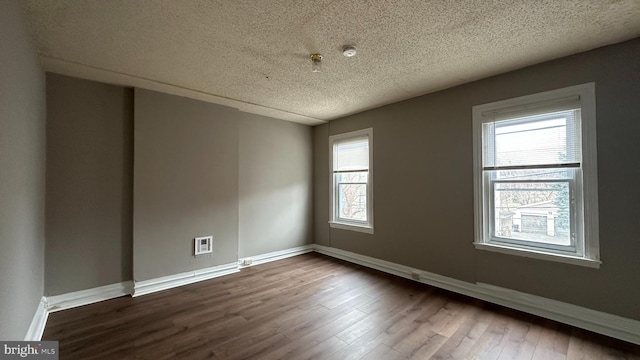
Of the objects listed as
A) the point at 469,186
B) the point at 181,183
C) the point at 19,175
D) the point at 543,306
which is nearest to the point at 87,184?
the point at 181,183

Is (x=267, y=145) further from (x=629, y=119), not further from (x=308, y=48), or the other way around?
(x=629, y=119)

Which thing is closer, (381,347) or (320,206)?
(381,347)

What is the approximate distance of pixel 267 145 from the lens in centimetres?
443

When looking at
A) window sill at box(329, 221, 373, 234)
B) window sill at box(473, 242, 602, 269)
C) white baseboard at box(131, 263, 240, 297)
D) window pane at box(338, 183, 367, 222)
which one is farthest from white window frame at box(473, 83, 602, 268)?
white baseboard at box(131, 263, 240, 297)

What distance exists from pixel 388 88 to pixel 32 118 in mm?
3533

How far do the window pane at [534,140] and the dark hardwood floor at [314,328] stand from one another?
1571mm

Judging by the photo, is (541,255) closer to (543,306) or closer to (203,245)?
(543,306)

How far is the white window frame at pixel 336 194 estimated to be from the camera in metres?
4.12

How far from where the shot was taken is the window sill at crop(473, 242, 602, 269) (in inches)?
89.4

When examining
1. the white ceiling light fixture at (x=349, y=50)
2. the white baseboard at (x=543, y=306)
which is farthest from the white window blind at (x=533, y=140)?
the white ceiling light fixture at (x=349, y=50)

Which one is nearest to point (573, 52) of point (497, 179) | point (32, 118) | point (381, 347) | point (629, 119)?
point (629, 119)

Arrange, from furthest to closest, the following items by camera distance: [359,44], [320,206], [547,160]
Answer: [320,206]
[547,160]
[359,44]

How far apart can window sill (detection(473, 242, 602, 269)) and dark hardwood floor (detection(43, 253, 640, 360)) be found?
1.92 ft

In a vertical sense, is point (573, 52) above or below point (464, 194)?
above
